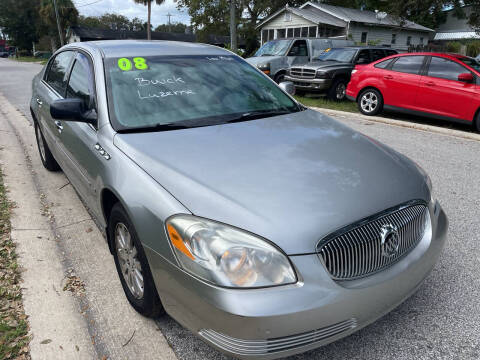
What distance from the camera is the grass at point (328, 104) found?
398 inches

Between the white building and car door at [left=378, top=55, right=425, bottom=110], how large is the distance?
2053 cm

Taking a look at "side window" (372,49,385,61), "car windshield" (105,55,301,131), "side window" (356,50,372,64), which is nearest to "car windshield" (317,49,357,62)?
"side window" (356,50,372,64)

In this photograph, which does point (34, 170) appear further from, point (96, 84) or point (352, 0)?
point (352, 0)

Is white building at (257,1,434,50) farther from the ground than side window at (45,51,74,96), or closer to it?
farther from the ground

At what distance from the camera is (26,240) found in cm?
337

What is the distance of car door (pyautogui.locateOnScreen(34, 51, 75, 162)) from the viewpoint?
3.84 metres

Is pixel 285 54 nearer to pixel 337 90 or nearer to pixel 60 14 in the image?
pixel 337 90

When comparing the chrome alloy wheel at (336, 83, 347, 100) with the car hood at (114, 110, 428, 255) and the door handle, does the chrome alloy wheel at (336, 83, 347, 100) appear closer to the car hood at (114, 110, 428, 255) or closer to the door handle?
the car hood at (114, 110, 428, 255)

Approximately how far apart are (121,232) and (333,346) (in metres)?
1.45

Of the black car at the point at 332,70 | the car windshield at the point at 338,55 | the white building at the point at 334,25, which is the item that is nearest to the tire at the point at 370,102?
the black car at the point at 332,70

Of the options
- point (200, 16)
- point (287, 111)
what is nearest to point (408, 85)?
point (287, 111)

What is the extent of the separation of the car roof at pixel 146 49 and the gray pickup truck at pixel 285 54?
9.09 meters

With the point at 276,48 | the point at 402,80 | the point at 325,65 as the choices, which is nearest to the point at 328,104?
the point at 325,65

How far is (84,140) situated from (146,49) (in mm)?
980
